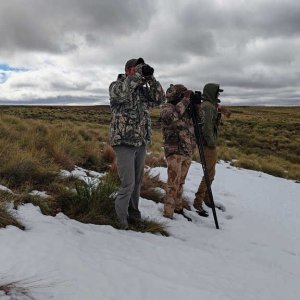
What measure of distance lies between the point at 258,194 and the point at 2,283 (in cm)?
711

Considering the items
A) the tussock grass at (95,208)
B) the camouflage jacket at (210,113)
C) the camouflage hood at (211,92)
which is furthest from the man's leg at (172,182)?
the camouflage hood at (211,92)

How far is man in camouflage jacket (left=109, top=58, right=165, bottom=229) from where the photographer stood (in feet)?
14.5

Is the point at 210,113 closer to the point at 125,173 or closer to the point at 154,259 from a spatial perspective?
the point at 125,173

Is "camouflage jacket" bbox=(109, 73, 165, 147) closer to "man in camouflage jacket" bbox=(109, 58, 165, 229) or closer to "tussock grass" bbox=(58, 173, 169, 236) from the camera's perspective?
"man in camouflage jacket" bbox=(109, 58, 165, 229)

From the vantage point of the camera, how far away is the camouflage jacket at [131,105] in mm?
4387

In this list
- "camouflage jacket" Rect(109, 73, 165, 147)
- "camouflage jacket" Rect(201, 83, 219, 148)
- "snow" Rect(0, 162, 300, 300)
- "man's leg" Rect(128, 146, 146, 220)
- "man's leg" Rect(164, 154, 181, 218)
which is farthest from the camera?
"camouflage jacket" Rect(201, 83, 219, 148)

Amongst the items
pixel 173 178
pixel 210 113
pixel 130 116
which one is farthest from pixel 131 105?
pixel 210 113

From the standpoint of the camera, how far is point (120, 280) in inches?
125

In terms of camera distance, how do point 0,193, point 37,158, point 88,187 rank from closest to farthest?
point 0,193 < point 88,187 < point 37,158

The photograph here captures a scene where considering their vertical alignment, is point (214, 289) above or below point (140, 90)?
below

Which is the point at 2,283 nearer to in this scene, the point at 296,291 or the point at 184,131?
the point at 296,291

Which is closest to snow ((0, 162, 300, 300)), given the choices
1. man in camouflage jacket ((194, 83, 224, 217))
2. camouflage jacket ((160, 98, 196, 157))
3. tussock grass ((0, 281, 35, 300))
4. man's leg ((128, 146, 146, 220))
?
tussock grass ((0, 281, 35, 300))

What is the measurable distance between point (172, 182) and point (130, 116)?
160 cm

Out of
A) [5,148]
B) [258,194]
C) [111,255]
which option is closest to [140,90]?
[111,255]
